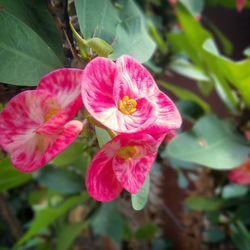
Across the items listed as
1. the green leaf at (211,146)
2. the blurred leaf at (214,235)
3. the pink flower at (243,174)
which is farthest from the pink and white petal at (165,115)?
the blurred leaf at (214,235)

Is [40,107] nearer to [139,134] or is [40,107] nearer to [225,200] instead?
[139,134]

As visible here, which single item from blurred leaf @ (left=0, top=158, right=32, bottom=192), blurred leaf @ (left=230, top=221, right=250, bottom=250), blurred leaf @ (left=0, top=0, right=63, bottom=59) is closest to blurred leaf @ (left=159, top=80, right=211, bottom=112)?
blurred leaf @ (left=230, top=221, right=250, bottom=250)

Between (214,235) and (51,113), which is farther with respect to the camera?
(214,235)

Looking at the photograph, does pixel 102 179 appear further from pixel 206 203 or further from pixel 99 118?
pixel 206 203

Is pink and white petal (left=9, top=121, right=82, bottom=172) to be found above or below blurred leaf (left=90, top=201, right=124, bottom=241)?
above

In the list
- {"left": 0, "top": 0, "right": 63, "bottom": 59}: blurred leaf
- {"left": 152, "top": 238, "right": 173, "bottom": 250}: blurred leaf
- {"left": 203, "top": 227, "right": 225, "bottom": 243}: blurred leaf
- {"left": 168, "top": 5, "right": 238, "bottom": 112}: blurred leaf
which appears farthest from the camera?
{"left": 152, "top": 238, "right": 173, "bottom": 250}: blurred leaf

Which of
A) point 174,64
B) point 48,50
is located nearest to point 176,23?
point 174,64

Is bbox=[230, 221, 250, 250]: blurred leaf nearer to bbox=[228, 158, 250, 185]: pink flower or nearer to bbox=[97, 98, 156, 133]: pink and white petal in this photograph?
bbox=[228, 158, 250, 185]: pink flower

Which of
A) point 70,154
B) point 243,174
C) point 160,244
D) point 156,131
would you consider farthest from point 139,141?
point 160,244

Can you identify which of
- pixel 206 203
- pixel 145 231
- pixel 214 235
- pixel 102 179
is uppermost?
pixel 102 179
